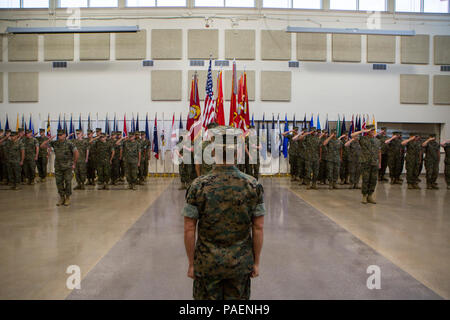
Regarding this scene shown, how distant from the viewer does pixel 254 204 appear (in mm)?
1807

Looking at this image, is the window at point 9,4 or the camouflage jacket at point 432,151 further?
the window at point 9,4

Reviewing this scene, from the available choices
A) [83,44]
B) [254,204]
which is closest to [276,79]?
[83,44]

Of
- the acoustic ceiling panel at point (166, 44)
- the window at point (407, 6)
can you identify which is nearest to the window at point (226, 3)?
the acoustic ceiling panel at point (166, 44)

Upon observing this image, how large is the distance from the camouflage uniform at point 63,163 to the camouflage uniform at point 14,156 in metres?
3.39

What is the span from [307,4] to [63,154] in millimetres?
11583

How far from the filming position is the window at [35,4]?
525 inches

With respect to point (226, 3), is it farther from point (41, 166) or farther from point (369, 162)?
point (369, 162)

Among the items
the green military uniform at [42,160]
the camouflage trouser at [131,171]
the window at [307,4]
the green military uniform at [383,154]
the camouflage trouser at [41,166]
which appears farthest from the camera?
the window at [307,4]

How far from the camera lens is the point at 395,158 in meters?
10.7

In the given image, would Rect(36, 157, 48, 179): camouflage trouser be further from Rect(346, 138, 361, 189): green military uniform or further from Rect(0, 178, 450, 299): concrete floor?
Rect(346, 138, 361, 189): green military uniform

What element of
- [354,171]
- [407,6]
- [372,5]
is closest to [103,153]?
[354,171]

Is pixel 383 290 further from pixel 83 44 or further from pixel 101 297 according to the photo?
pixel 83 44

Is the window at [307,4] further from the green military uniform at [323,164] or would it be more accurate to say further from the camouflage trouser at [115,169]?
the camouflage trouser at [115,169]

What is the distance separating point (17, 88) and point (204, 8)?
27.1ft
